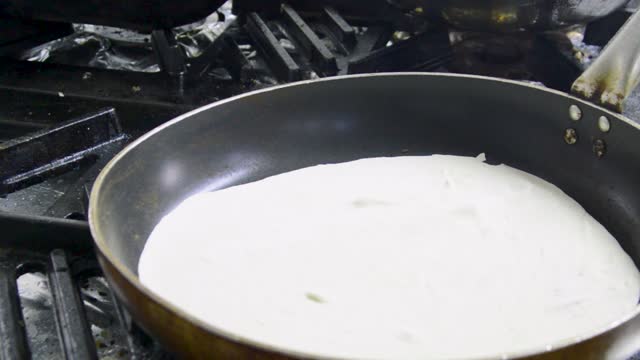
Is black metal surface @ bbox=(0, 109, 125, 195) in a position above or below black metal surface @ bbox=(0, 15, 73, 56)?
above

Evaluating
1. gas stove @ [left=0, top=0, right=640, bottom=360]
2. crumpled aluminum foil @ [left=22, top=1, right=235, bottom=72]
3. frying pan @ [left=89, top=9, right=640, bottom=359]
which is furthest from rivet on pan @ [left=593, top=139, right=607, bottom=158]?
crumpled aluminum foil @ [left=22, top=1, right=235, bottom=72]

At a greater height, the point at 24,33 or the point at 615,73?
the point at 615,73

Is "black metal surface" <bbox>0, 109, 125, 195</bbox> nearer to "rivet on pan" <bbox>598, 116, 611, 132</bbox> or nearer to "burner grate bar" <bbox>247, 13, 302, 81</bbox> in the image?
"burner grate bar" <bbox>247, 13, 302, 81</bbox>

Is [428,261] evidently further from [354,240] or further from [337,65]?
[337,65]

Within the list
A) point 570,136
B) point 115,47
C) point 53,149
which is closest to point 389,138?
point 570,136

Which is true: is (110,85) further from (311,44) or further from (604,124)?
(604,124)

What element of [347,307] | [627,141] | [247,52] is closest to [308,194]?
[347,307]

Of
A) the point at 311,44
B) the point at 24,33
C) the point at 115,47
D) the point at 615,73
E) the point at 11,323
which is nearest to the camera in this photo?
the point at 11,323
